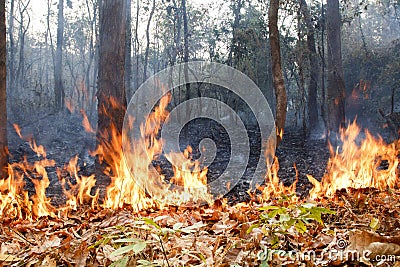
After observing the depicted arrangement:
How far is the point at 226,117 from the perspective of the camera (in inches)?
784

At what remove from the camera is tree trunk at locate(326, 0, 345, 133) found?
1141cm

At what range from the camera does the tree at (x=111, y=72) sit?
21.7 feet

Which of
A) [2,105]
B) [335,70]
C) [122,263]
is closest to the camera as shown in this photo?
[122,263]

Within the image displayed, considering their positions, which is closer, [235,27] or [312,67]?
[312,67]

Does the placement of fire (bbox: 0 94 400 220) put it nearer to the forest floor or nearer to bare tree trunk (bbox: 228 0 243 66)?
the forest floor

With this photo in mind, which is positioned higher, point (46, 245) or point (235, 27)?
point (235, 27)

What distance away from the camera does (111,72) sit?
6.74 m

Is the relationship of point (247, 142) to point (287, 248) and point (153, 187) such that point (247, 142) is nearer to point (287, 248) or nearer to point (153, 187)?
point (153, 187)

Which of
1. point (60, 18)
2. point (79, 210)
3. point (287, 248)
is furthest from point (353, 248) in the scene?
point (60, 18)

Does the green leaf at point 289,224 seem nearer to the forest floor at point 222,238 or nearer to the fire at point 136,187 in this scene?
the forest floor at point 222,238

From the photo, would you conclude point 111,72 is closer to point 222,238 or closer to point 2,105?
point 2,105

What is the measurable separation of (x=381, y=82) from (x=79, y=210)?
16.4 metres

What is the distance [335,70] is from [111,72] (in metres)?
7.47

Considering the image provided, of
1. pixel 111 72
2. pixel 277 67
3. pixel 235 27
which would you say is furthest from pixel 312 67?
pixel 111 72
